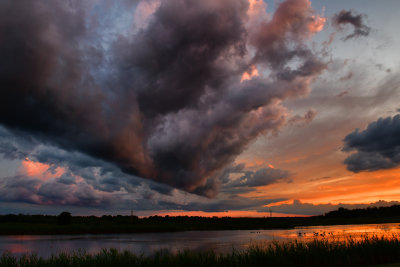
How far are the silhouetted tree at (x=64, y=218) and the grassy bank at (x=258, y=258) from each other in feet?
391

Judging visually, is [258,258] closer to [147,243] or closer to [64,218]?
[147,243]

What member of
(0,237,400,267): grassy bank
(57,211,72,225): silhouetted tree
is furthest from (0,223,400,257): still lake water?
(57,211,72,225): silhouetted tree

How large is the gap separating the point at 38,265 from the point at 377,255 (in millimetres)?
27221

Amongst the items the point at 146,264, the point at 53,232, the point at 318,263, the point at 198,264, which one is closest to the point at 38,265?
the point at 146,264

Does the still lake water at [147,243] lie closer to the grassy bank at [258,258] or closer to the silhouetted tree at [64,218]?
the grassy bank at [258,258]

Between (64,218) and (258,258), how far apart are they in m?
131

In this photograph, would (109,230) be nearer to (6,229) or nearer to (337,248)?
(6,229)

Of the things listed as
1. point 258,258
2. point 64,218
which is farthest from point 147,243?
A: point 64,218

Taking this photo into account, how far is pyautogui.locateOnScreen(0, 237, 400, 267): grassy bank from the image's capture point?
20344 mm

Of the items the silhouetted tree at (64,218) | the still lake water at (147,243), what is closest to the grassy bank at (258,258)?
the still lake water at (147,243)

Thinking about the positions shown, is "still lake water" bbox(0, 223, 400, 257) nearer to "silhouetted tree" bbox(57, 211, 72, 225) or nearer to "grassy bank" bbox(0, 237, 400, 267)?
"grassy bank" bbox(0, 237, 400, 267)

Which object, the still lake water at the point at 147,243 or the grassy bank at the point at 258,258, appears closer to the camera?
the grassy bank at the point at 258,258

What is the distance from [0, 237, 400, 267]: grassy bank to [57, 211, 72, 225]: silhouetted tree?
11926 centimetres

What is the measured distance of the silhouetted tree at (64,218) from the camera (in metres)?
128
